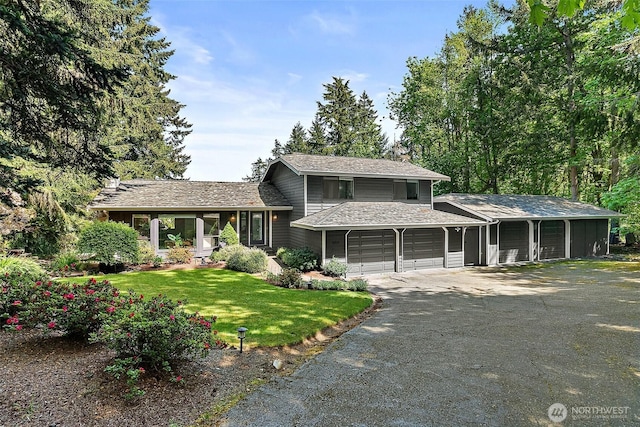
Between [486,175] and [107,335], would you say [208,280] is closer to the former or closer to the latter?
[107,335]

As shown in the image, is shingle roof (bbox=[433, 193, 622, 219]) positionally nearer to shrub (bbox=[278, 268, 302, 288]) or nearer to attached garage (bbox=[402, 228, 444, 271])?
attached garage (bbox=[402, 228, 444, 271])

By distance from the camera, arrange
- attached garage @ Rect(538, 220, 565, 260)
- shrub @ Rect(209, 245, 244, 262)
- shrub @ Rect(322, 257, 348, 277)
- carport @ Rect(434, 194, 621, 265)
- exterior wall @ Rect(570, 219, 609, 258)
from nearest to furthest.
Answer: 1. shrub @ Rect(322, 257, 348, 277)
2. shrub @ Rect(209, 245, 244, 262)
3. carport @ Rect(434, 194, 621, 265)
4. attached garage @ Rect(538, 220, 565, 260)
5. exterior wall @ Rect(570, 219, 609, 258)

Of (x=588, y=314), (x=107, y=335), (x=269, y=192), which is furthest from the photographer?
(x=269, y=192)

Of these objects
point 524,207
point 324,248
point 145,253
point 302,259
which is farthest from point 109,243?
point 524,207

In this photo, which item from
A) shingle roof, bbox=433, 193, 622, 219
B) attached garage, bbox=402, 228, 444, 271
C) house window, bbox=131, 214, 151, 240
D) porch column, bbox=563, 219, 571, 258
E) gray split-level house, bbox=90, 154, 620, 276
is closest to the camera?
gray split-level house, bbox=90, 154, 620, 276

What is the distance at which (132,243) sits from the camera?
47.8 ft

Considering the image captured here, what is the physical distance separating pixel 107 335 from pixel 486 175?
106ft

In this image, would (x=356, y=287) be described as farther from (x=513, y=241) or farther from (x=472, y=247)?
(x=513, y=241)

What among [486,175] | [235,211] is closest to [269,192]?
[235,211]

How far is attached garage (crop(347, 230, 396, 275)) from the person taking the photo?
50.4 feet

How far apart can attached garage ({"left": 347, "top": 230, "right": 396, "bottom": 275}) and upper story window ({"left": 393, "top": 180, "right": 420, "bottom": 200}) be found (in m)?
3.99

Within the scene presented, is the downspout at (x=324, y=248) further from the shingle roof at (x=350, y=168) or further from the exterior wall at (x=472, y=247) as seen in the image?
the exterior wall at (x=472, y=247)

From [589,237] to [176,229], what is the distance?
25.1 metres

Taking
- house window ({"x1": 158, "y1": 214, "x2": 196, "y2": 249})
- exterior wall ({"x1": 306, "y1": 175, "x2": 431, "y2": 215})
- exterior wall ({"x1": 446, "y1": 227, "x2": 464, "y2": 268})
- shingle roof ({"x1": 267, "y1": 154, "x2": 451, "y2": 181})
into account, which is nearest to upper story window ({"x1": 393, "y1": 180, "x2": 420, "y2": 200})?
exterior wall ({"x1": 306, "y1": 175, "x2": 431, "y2": 215})
